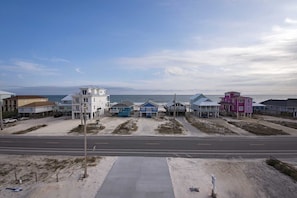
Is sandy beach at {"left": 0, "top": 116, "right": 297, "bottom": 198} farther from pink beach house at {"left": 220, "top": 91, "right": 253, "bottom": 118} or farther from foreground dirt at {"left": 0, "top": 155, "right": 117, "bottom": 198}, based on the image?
pink beach house at {"left": 220, "top": 91, "right": 253, "bottom": 118}

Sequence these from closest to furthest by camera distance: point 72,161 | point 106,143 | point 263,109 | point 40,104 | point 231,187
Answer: point 231,187 < point 72,161 < point 106,143 < point 40,104 < point 263,109

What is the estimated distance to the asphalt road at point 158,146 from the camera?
25047 millimetres

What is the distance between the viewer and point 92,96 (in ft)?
194

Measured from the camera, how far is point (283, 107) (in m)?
67.5

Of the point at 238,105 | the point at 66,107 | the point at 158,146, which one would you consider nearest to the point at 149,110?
the point at 66,107

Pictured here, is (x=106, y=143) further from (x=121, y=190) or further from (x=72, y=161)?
(x=121, y=190)

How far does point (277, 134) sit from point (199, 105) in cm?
2529

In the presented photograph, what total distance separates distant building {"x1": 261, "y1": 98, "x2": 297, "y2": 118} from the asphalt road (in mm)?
33752

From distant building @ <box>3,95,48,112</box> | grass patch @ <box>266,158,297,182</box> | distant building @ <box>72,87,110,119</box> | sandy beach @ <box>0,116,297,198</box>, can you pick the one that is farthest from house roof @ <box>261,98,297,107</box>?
distant building @ <box>3,95,48,112</box>

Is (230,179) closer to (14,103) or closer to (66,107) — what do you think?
(66,107)

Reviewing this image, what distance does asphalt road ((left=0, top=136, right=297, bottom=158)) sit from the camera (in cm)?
2505

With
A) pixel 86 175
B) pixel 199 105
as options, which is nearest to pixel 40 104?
pixel 199 105

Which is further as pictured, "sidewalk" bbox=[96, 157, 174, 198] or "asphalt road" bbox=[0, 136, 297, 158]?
"asphalt road" bbox=[0, 136, 297, 158]

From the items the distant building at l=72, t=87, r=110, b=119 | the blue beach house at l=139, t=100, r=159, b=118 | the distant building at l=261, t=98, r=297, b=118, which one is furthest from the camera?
the distant building at l=261, t=98, r=297, b=118
